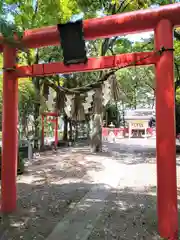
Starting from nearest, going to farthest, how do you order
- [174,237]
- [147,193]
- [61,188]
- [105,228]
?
[174,237], [105,228], [147,193], [61,188]

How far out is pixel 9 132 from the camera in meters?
4.29

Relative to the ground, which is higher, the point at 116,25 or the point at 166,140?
the point at 116,25

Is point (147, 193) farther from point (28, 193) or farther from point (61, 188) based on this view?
point (28, 193)

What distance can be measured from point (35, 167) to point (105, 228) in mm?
6130

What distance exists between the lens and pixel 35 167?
9.41 m

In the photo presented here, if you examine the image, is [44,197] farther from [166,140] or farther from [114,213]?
[166,140]

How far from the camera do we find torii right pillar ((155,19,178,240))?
3379 millimetres

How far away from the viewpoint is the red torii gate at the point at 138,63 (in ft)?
11.1

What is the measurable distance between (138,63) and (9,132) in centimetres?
253

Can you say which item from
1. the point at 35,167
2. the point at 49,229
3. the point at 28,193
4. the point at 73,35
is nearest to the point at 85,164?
the point at 35,167

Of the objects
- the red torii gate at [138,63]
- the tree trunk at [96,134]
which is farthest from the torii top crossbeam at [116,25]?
the tree trunk at [96,134]

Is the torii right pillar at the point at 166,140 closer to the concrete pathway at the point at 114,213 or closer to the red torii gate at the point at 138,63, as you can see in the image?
the red torii gate at the point at 138,63

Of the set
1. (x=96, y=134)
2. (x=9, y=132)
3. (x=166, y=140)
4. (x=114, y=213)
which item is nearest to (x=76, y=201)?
(x=114, y=213)

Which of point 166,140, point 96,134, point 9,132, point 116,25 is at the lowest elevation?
point 96,134
